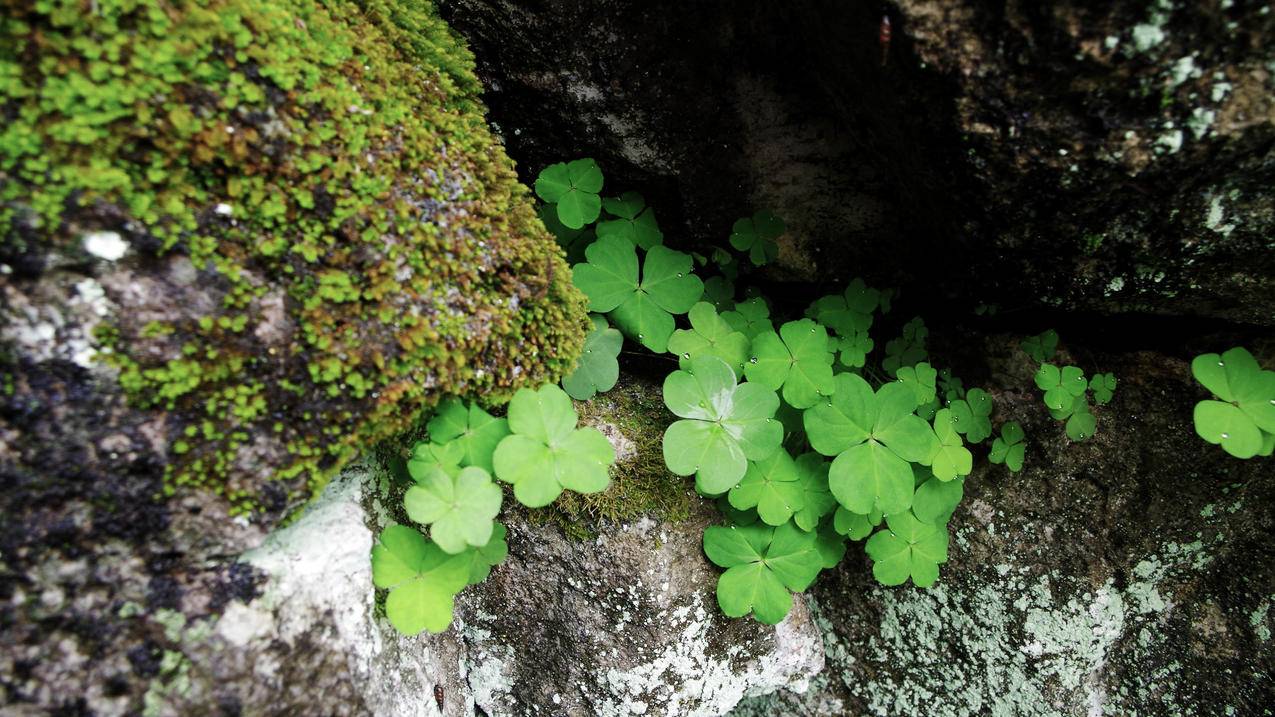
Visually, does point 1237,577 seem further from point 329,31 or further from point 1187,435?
point 329,31

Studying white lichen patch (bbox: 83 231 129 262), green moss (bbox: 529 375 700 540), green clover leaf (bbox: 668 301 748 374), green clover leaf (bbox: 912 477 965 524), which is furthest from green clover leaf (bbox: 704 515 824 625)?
white lichen patch (bbox: 83 231 129 262)

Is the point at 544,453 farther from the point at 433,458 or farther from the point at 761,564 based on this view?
the point at 761,564

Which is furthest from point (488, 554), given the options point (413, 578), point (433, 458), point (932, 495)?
point (932, 495)

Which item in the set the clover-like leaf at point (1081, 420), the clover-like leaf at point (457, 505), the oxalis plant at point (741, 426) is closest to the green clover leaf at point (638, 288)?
the oxalis plant at point (741, 426)

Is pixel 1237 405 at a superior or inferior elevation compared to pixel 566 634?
superior

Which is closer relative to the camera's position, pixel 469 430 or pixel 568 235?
pixel 469 430

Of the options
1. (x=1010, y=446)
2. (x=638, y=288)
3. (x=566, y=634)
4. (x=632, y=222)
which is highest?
(x=632, y=222)
